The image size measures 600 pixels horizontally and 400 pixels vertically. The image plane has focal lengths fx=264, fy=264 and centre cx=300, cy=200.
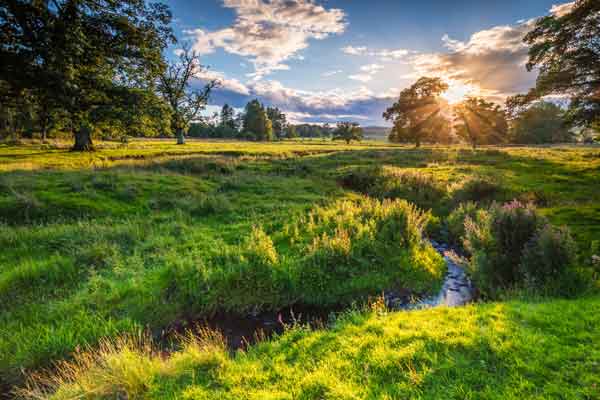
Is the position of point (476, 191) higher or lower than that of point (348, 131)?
lower

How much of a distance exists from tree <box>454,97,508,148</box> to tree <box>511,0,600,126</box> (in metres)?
49.2

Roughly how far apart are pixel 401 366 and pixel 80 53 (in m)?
26.6

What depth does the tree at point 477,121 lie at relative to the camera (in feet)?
221

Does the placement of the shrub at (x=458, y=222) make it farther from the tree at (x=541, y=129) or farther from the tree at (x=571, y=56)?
the tree at (x=541, y=129)

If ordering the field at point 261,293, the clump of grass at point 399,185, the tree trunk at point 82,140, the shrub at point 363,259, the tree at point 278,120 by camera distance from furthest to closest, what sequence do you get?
the tree at point 278,120
the tree trunk at point 82,140
the clump of grass at point 399,185
the shrub at point 363,259
the field at point 261,293

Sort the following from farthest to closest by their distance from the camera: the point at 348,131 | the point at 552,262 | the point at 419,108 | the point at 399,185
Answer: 1. the point at 348,131
2. the point at 419,108
3. the point at 399,185
4. the point at 552,262

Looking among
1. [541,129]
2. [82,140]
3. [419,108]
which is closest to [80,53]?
[82,140]

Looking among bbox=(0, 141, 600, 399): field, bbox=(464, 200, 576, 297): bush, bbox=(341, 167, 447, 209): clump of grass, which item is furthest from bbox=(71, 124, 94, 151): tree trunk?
bbox=(464, 200, 576, 297): bush

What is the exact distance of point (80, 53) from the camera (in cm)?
1920

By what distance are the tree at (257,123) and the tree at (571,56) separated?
268 ft

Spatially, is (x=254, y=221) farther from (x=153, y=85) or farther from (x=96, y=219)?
(x=153, y=85)

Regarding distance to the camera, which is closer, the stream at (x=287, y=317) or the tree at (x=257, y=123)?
the stream at (x=287, y=317)

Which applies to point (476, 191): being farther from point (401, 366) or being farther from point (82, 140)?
point (82, 140)

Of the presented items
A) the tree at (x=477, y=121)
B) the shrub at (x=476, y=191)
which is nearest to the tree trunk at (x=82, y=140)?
the shrub at (x=476, y=191)
